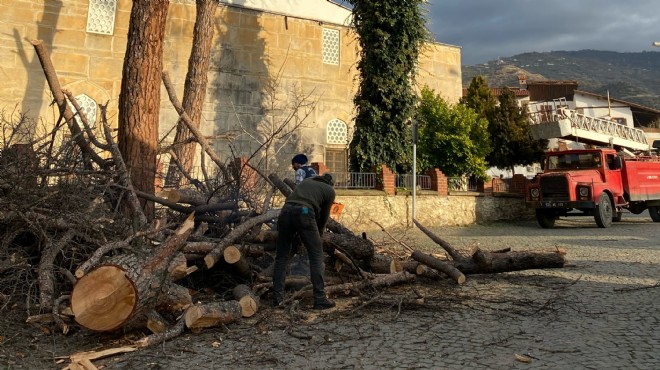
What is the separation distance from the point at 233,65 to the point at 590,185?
13.5 metres

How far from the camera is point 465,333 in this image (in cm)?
464

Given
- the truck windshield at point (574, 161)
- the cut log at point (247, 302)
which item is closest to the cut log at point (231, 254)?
the cut log at point (247, 302)

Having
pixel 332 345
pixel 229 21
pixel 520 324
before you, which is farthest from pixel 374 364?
pixel 229 21

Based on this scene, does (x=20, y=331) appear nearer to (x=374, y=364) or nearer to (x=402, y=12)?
(x=374, y=364)

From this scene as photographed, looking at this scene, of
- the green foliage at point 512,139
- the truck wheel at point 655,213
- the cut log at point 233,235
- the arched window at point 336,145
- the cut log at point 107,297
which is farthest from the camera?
the green foliage at point 512,139

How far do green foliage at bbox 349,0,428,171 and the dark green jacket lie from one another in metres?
11.5

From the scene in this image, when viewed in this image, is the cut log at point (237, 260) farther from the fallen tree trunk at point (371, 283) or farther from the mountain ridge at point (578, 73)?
the mountain ridge at point (578, 73)

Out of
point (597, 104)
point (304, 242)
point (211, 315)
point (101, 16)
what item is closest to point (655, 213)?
point (304, 242)

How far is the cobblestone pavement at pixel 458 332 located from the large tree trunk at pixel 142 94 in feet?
10.5

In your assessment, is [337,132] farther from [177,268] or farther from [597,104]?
[597,104]

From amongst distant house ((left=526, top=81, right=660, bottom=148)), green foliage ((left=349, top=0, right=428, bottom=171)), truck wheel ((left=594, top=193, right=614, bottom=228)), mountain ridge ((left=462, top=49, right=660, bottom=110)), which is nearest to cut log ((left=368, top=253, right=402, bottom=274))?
green foliage ((left=349, top=0, right=428, bottom=171))

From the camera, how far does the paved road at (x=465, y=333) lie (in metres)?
3.88

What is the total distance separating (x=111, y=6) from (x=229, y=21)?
13.8 feet

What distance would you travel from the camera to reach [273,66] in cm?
1948
